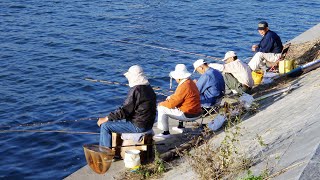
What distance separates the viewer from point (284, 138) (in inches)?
312

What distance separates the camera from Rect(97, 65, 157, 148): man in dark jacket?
952 centimetres

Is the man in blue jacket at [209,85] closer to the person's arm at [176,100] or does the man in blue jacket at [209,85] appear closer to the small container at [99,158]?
the person's arm at [176,100]

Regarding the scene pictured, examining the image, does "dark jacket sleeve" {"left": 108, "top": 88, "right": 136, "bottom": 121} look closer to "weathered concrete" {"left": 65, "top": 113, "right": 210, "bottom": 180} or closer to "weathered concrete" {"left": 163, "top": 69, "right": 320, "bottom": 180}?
"weathered concrete" {"left": 65, "top": 113, "right": 210, "bottom": 180}

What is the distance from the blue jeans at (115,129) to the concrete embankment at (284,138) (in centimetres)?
43

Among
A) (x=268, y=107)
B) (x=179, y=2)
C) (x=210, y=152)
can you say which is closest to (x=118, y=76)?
(x=268, y=107)

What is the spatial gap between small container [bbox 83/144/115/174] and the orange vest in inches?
70.9

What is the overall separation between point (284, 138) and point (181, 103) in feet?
10.4

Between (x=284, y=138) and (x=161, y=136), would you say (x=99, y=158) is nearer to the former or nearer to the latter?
(x=161, y=136)

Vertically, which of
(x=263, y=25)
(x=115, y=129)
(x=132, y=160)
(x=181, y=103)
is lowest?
(x=132, y=160)

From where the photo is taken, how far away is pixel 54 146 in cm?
1248

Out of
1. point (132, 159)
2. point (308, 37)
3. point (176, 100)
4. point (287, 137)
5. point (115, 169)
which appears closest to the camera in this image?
point (287, 137)

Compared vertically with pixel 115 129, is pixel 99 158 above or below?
below

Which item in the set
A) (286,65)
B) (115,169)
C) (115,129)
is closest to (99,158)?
(115,169)

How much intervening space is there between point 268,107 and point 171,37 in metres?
13.4
